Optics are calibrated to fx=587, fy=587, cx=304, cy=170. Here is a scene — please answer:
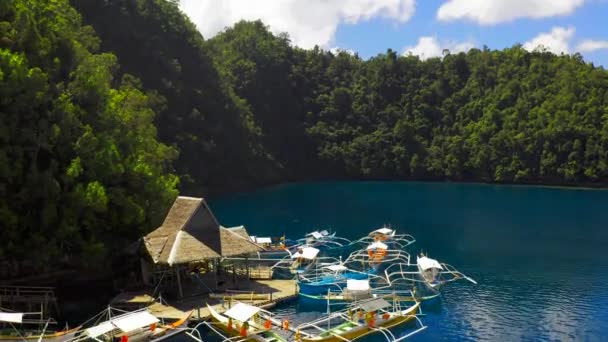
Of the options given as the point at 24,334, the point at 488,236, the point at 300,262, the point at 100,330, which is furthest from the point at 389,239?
the point at 24,334

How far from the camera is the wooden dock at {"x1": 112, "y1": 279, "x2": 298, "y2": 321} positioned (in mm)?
32281

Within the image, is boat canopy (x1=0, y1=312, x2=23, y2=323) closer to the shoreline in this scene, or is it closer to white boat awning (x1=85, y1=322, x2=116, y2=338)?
white boat awning (x1=85, y1=322, x2=116, y2=338)

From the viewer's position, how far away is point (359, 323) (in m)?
32.2

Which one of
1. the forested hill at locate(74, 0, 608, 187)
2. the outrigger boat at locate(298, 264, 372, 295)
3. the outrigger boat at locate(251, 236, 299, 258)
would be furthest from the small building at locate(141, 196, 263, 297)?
the forested hill at locate(74, 0, 608, 187)

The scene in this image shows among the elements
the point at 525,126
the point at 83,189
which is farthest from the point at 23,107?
the point at 525,126

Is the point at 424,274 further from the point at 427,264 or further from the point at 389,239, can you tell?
the point at 389,239

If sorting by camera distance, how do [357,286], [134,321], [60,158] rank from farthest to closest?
[60,158]
[357,286]
[134,321]

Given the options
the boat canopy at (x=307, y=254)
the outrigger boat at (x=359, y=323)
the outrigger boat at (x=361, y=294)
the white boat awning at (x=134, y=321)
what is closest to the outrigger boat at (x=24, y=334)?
the white boat awning at (x=134, y=321)

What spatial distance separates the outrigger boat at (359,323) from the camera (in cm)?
3044

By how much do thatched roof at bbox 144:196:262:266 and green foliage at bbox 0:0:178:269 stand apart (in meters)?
2.96

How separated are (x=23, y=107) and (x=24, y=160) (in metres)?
3.06

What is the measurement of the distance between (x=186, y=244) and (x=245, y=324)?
655cm

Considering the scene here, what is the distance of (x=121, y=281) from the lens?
3756 cm

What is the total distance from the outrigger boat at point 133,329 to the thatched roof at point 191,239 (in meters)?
4.18
